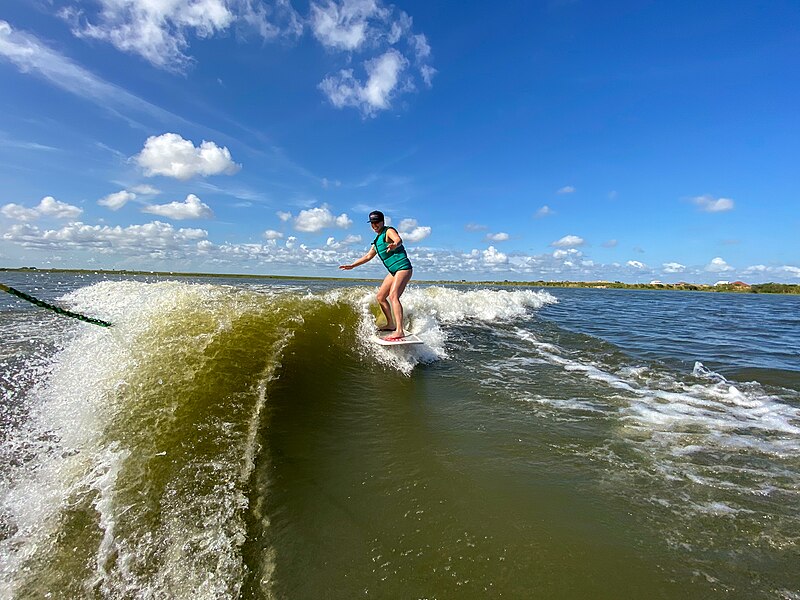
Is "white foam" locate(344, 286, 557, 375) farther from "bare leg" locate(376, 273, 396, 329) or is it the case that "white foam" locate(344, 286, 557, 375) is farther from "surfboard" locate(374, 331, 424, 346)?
"bare leg" locate(376, 273, 396, 329)

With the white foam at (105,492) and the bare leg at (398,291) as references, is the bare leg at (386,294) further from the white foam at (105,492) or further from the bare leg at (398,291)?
the white foam at (105,492)

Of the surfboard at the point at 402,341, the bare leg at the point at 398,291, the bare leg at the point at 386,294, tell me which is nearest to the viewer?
the surfboard at the point at 402,341

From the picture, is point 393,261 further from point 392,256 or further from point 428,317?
point 428,317

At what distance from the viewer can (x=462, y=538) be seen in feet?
9.73

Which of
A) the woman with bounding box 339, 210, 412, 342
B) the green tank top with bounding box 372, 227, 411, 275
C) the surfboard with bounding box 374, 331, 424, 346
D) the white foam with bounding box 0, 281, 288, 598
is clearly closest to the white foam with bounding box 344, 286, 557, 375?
the surfboard with bounding box 374, 331, 424, 346

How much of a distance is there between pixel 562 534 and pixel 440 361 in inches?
226

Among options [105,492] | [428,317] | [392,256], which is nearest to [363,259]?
[392,256]

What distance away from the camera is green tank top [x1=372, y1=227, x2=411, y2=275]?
8.33 m

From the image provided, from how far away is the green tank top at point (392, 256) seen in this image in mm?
8328

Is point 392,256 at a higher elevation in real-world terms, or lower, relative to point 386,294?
higher

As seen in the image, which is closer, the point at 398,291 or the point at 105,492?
the point at 105,492

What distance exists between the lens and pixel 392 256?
8.41m

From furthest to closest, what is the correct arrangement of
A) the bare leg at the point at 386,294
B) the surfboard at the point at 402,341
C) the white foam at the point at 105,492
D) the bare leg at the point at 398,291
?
the bare leg at the point at 386,294
the bare leg at the point at 398,291
the surfboard at the point at 402,341
the white foam at the point at 105,492

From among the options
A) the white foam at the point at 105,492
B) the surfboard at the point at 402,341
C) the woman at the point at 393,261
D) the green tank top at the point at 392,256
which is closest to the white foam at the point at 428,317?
the surfboard at the point at 402,341
